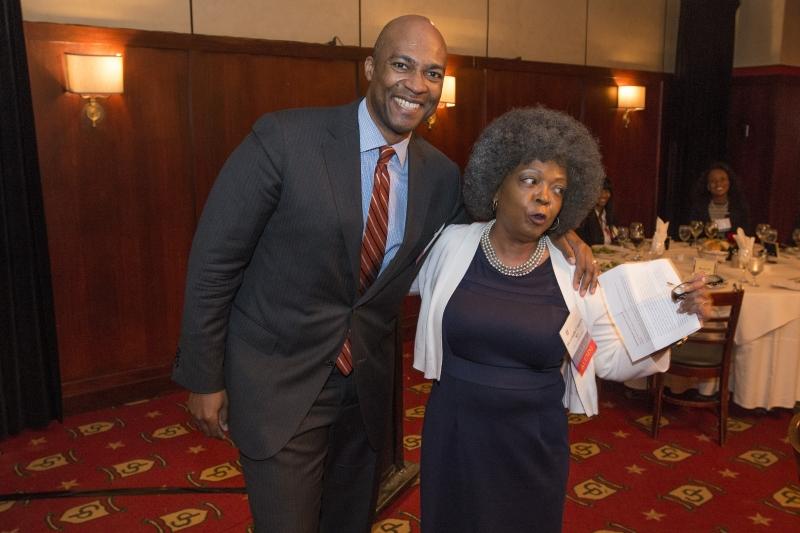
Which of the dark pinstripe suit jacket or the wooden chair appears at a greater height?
the dark pinstripe suit jacket

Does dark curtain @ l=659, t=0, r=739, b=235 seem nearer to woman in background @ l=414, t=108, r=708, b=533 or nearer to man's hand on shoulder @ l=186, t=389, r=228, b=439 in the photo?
woman in background @ l=414, t=108, r=708, b=533

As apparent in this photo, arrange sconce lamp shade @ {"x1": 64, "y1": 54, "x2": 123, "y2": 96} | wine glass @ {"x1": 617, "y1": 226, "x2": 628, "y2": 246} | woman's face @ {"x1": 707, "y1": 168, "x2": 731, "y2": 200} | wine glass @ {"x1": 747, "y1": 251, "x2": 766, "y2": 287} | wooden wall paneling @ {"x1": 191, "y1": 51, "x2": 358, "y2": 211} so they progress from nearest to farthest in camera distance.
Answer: sconce lamp shade @ {"x1": 64, "y1": 54, "x2": 123, "y2": 96}
wine glass @ {"x1": 747, "y1": 251, "x2": 766, "y2": 287}
wooden wall paneling @ {"x1": 191, "y1": 51, "x2": 358, "y2": 211}
wine glass @ {"x1": 617, "y1": 226, "x2": 628, "y2": 246}
woman's face @ {"x1": 707, "y1": 168, "x2": 731, "y2": 200}

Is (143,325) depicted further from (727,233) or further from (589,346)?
(727,233)

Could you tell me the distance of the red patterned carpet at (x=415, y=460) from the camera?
348 cm

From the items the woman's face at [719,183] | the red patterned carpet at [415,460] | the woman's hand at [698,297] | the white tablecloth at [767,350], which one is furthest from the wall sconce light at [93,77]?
the woman's face at [719,183]

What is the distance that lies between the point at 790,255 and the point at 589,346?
4603 mm

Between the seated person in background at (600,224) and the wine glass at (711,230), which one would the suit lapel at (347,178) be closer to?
the seated person in background at (600,224)

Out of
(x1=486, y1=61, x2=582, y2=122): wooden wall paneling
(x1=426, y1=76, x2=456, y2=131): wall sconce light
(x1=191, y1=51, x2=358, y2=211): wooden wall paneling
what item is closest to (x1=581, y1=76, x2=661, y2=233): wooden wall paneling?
(x1=486, y1=61, x2=582, y2=122): wooden wall paneling

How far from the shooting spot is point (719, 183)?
6871 mm

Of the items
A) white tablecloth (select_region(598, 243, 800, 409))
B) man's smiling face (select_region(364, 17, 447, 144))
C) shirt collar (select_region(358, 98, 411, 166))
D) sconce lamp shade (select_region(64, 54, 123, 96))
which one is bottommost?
white tablecloth (select_region(598, 243, 800, 409))

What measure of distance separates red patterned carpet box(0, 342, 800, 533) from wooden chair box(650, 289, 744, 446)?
0.67 ft

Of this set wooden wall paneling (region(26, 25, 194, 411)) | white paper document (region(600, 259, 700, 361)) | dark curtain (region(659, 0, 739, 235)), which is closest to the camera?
white paper document (region(600, 259, 700, 361))

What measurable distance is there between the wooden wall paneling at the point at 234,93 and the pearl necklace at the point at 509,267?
3.42m

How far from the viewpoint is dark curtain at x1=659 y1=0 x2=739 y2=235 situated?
8.73 meters
